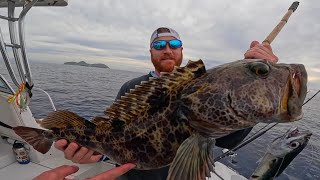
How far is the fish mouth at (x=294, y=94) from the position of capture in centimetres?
201

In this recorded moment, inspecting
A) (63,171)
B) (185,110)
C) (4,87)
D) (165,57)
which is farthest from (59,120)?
(4,87)

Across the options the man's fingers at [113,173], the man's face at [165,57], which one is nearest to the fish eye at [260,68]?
the man's fingers at [113,173]

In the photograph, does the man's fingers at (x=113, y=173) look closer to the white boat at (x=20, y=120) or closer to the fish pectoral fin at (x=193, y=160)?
the fish pectoral fin at (x=193, y=160)

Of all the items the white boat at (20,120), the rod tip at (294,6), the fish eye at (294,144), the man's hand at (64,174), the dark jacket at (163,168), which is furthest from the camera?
the white boat at (20,120)

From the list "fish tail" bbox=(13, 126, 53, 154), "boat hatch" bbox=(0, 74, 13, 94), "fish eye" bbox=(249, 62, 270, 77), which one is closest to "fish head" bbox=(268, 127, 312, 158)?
"fish eye" bbox=(249, 62, 270, 77)

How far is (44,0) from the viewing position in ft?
18.7

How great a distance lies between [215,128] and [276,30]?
5.25 ft

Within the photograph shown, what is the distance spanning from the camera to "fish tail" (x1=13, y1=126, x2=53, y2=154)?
3.07 metres

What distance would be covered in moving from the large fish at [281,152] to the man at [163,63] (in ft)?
2.96

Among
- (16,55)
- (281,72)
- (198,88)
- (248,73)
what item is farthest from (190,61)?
(16,55)

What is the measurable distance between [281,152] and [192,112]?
103 inches

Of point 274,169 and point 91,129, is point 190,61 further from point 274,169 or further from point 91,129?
point 274,169

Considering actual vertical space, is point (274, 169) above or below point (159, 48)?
below

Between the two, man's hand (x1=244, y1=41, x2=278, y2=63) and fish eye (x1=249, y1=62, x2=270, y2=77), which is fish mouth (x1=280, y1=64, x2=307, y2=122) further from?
man's hand (x1=244, y1=41, x2=278, y2=63)
